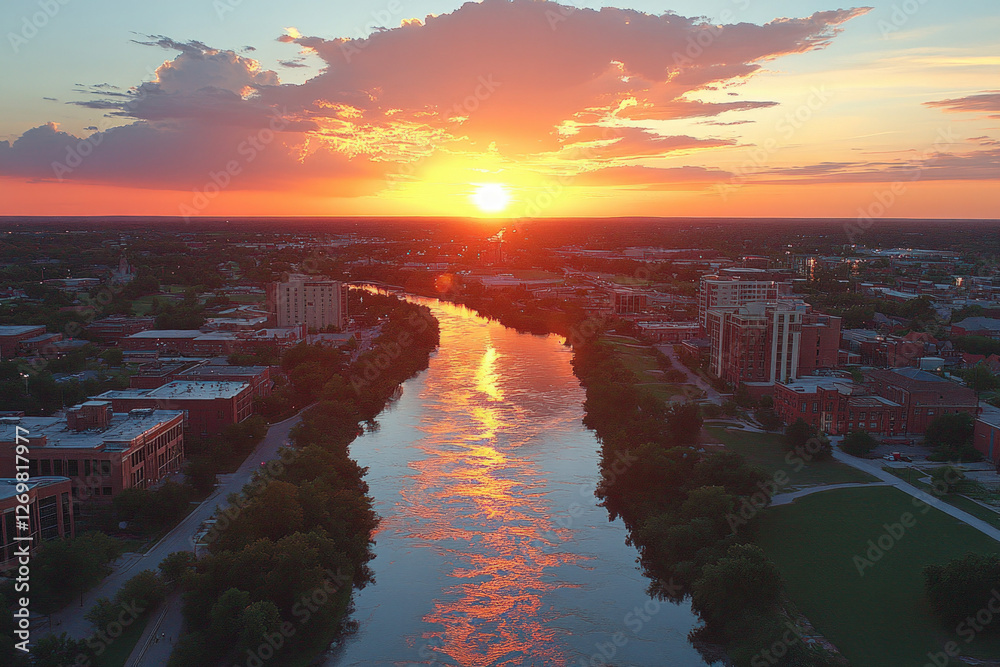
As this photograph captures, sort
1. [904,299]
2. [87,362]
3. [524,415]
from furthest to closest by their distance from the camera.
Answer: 1. [904,299]
2. [87,362]
3. [524,415]

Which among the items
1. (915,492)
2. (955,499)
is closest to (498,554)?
(915,492)

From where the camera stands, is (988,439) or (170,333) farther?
(170,333)

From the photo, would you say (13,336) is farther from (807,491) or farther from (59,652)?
(807,491)

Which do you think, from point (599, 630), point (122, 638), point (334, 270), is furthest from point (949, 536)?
point (334, 270)

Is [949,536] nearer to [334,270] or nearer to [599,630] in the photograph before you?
[599,630]

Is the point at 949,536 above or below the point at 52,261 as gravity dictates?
below

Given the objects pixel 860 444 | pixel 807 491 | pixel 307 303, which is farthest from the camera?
pixel 307 303

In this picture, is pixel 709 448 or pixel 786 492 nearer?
pixel 786 492
